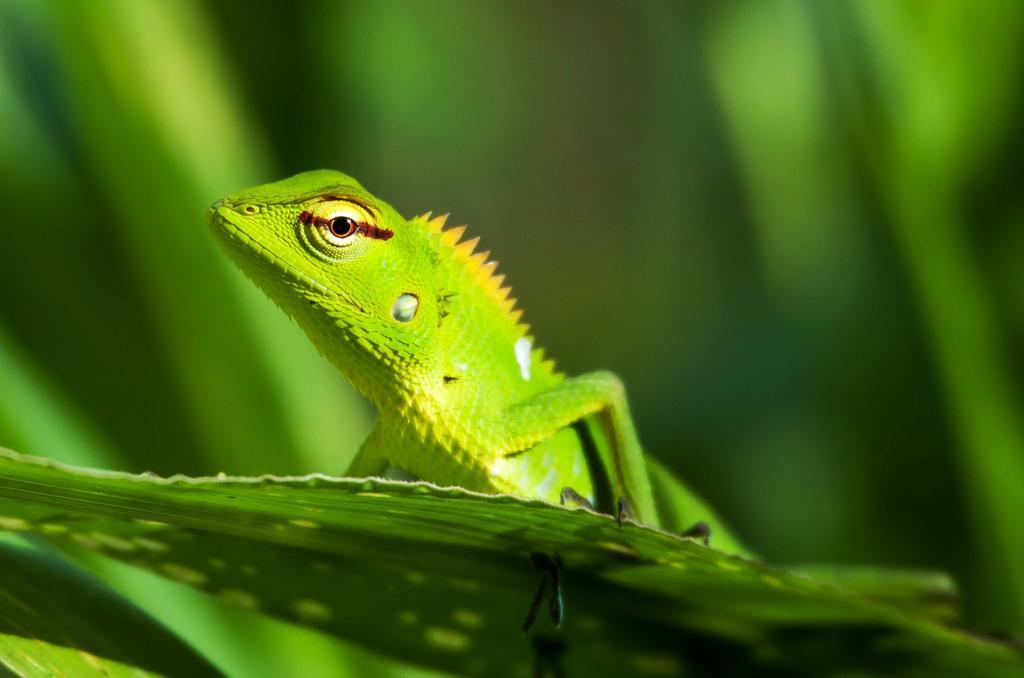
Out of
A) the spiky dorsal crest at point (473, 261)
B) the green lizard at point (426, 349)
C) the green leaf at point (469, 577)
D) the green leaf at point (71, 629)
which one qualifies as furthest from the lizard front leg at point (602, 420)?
the green leaf at point (71, 629)

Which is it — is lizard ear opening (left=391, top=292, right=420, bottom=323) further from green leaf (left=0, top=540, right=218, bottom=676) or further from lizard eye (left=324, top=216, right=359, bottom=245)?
green leaf (left=0, top=540, right=218, bottom=676)

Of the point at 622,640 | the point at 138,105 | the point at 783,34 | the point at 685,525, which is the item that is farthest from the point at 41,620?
the point at 783,34

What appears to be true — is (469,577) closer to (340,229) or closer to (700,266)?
(340,229)

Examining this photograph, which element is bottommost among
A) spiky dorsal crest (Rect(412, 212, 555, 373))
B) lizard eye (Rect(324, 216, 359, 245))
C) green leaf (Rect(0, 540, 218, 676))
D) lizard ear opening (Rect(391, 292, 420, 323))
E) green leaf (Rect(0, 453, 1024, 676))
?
green leaf (Rect(0, 540, 218, 676))

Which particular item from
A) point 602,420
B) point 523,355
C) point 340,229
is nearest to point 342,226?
point 340,229

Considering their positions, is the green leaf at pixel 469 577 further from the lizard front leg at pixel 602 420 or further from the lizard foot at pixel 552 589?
the lizard front leg at pixel 602 420

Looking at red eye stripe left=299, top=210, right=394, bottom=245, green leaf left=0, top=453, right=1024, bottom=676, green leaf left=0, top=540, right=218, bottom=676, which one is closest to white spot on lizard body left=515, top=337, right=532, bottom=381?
red eye stripe left=299, top=210, right=394, bottom=245
